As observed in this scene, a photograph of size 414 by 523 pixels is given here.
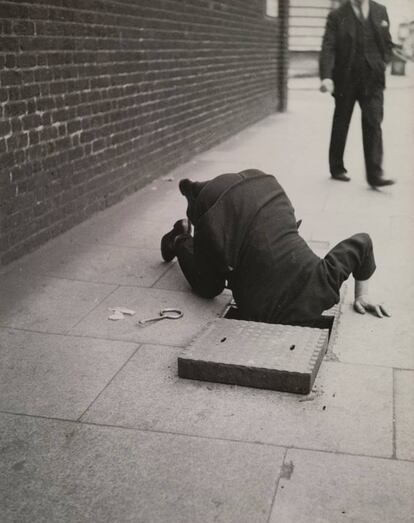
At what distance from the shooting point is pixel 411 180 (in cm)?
904

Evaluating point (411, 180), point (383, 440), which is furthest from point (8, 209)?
point (411, 180)

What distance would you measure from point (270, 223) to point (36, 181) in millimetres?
2508

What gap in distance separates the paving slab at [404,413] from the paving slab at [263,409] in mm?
42

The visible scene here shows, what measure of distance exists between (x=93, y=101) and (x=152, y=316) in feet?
10.2

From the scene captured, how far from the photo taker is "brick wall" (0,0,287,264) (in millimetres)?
5742

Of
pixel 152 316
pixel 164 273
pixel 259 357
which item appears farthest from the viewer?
pixel 164 273

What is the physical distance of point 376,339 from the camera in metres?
4.36

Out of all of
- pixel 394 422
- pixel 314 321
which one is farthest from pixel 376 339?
pixel 394 422

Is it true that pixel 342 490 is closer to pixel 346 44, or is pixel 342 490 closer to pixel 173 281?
pixel 173 281

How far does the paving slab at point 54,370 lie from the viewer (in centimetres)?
360

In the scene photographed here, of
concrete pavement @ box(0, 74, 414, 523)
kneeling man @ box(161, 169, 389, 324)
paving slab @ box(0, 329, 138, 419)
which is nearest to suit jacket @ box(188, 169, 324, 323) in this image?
kneeling man @ box(161, 169, 389, 324)

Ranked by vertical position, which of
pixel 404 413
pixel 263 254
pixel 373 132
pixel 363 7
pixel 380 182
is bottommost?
Answer: pixel 404 413

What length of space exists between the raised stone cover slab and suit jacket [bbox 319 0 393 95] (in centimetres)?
521

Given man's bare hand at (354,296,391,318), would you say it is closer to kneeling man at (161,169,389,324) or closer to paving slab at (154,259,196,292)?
kneeling man at (161,169,389,324)
